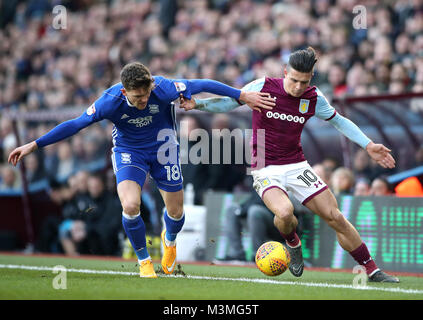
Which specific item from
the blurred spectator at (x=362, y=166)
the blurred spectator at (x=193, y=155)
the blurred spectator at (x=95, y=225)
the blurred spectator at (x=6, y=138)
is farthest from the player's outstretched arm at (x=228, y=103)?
the blurred spectator at (x=6, y=138)

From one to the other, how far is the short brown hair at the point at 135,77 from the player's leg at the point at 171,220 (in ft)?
4.73

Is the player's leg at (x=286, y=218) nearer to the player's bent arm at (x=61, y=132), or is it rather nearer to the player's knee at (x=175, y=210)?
the player's knee at (x=175, y=210)

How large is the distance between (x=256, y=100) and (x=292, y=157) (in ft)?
2.40

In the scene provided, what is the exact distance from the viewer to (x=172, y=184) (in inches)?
313

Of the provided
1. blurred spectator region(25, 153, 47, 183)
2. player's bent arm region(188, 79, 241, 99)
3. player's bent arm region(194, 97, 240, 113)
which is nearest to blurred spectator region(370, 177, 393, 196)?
player's bent arm region(194, 97, 240, 113)

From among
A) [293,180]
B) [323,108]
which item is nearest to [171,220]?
[293,180]

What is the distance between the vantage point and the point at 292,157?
7742mm

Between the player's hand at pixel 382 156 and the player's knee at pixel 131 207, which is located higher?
the player's hand at pixel 382 156

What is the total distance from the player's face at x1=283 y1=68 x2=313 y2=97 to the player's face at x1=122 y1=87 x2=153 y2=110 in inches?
54.7

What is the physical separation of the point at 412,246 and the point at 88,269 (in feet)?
13.4

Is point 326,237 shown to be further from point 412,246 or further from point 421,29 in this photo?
point 421,29

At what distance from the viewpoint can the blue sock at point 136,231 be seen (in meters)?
7.50
